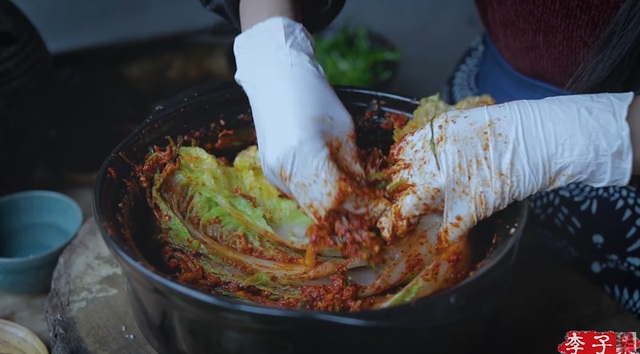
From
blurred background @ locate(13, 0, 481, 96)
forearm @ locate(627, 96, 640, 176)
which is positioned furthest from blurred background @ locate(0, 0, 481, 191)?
forearm @ locate(627, 96, 640, 176)

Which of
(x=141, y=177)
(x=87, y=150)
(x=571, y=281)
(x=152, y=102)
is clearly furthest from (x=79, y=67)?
(x=571, y=281)

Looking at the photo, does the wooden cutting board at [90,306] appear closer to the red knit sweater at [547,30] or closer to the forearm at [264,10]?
the forearm at [264,10]

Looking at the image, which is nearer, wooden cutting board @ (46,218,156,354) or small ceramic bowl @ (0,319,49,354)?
wooden cutting board @ (46,218,156,354)

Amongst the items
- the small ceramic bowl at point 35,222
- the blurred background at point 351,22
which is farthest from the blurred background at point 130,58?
the small ceramic bowl at point 35,222

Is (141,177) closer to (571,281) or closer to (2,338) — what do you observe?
(2,338)


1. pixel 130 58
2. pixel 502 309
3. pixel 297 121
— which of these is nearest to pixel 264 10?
pixel 297 121

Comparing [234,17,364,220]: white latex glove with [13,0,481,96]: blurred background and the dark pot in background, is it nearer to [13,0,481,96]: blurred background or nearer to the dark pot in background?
the dark pot in background
